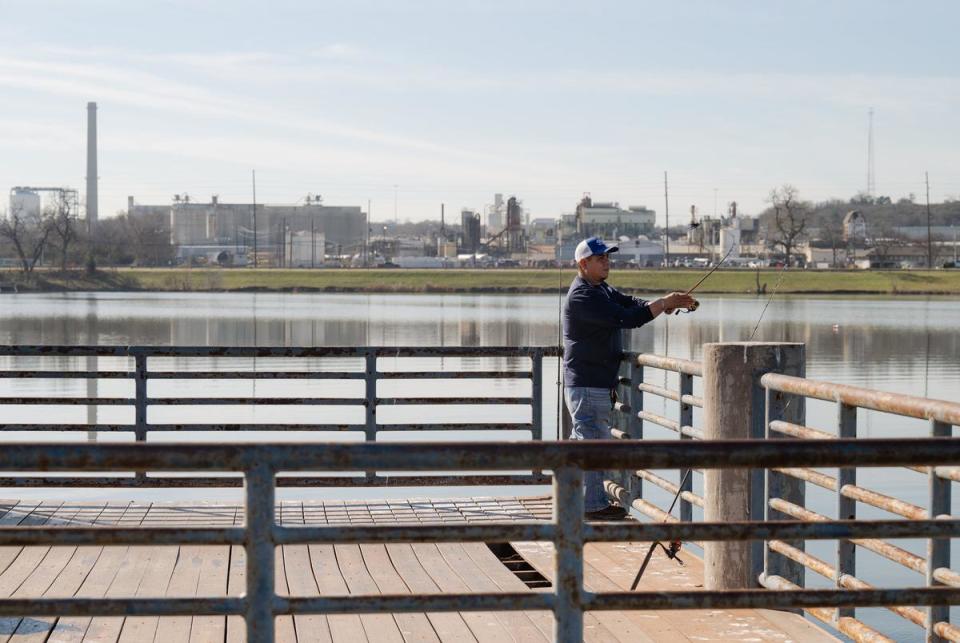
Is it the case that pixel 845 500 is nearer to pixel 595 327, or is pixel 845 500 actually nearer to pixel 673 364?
pixel 673 364

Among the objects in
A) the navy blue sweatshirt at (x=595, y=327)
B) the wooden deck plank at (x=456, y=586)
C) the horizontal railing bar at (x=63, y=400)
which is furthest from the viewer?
the horizontal railing bar at (x=63, y=400)

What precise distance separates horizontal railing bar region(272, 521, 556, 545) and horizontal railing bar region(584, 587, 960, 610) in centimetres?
25

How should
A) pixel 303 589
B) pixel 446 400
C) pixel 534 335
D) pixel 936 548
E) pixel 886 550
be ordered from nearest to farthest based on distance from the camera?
pixel 936 548, pixel 886 550, pixel 303 589, pixel 446 400, pixel 534 335

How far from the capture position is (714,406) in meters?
7.55

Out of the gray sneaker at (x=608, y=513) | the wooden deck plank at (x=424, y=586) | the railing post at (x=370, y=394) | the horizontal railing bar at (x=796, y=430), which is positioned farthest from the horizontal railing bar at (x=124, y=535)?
the railing post at (x=370, y=394)

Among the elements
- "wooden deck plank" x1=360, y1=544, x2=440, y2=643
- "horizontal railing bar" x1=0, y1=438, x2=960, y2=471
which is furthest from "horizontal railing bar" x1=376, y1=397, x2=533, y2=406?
"horizontal railing bar" x1=0, y1=438, x2=960, y2=471

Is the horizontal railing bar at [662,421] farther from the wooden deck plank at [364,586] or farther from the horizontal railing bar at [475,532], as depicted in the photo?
the horizontal railing bar at [475,532]

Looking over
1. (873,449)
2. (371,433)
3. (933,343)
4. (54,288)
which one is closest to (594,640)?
(873,449)

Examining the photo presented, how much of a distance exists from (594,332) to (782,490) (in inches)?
89.5

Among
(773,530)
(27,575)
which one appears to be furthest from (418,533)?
(27,575)

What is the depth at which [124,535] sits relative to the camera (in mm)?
4043

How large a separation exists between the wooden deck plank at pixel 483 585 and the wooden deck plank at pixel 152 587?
154 centimetres

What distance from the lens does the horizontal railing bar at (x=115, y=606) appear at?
13.1 feet

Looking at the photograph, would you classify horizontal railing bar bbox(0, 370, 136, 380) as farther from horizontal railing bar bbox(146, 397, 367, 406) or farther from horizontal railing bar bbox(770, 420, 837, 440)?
horizontal railing bar bbox(770, 420, 837, 440)
